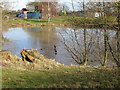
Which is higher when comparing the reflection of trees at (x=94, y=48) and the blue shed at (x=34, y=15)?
the blue shed at (x=34, y=15)

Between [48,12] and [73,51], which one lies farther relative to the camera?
[48,12]

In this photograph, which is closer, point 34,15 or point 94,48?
point 94,48

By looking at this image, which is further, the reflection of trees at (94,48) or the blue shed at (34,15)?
the blue shed at (34,15)

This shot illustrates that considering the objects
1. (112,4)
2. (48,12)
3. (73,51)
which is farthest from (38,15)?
(112,4)

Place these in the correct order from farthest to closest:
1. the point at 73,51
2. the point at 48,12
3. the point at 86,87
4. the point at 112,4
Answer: the point at 48,12
the point at 73,51
the point at 112,4
the point at 86,87

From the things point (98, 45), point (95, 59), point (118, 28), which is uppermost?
point (118, 28)

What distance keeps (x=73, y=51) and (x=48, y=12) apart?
110 ft

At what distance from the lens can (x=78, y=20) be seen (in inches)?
532

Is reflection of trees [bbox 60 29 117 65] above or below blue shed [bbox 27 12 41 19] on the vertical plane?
below

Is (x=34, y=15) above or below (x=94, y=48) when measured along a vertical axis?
above

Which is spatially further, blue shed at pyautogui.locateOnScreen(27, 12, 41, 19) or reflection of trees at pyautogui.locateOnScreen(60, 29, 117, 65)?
blue shed at pyautogui.locateOnScreen(27, 12, 41, 19)

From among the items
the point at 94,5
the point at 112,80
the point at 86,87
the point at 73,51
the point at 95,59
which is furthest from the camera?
the point at 73,51

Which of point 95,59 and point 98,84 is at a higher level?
point 98,84

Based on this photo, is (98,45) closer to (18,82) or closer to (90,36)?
(90,36)
